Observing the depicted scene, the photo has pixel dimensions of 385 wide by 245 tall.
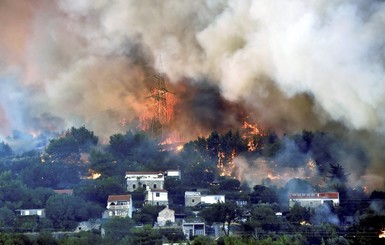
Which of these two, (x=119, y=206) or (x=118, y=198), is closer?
(x=119, y=206)

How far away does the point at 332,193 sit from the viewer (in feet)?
93.9

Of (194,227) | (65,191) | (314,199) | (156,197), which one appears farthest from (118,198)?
(314,199)

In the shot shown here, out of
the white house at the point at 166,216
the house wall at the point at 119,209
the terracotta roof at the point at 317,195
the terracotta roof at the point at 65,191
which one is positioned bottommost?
the white house at the point at 166,216

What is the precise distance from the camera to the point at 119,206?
27375mm

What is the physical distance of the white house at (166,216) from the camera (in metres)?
26.9

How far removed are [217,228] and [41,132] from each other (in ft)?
45.9

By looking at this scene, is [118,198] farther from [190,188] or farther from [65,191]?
[190,188]

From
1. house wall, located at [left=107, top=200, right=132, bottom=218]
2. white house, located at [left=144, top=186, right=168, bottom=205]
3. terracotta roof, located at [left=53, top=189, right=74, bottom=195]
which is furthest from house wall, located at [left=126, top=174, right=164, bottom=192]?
house wall, located at [left=107, top=200, right=132, bottom=218]

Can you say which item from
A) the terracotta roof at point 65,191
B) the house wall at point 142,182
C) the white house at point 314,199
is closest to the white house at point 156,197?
the house wall at point 142,182

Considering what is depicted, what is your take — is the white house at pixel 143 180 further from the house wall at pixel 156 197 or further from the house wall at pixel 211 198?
the house wall at pixel 211 198

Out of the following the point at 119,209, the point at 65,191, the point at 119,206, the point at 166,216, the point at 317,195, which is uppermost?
the point at 65,191

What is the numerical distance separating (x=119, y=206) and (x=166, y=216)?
1.59 m

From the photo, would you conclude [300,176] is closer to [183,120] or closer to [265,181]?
[265,181]

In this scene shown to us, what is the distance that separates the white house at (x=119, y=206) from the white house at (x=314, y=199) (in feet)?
17.9
